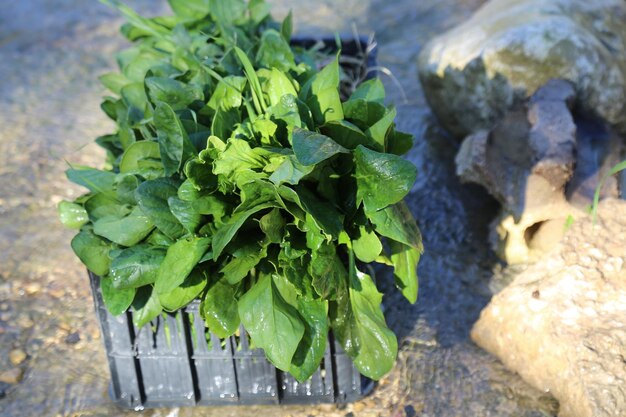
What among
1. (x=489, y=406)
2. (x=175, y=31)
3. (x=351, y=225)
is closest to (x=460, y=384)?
(x=489, y=406)

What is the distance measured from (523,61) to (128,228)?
217cm

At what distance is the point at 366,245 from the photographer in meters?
2.00


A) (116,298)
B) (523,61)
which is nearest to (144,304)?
(116,298)

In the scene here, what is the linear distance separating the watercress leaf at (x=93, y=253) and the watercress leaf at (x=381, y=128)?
835 mm

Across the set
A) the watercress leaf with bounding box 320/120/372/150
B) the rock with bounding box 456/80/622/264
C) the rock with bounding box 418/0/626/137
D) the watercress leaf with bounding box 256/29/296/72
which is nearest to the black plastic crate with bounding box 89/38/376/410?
the watercress leaf with bounding box 320/120/372/150

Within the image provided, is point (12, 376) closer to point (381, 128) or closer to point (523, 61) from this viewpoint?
point (381, 128)

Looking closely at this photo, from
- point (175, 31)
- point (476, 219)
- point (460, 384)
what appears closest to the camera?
point (460, 384)

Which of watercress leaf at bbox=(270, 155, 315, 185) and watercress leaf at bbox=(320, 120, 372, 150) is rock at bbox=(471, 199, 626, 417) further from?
watercress leaf at bbox=(270, 155, 315, 185)

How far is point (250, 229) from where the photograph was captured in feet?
6.66

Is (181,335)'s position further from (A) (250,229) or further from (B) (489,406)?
(B) (489,406)

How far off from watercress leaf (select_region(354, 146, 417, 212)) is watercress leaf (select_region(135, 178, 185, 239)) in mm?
535

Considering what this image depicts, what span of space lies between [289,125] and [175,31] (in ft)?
3.71

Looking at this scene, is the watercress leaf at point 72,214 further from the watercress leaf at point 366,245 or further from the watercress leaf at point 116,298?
the watercress leaf at point 366,245

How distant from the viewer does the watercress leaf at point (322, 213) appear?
1.85 m
